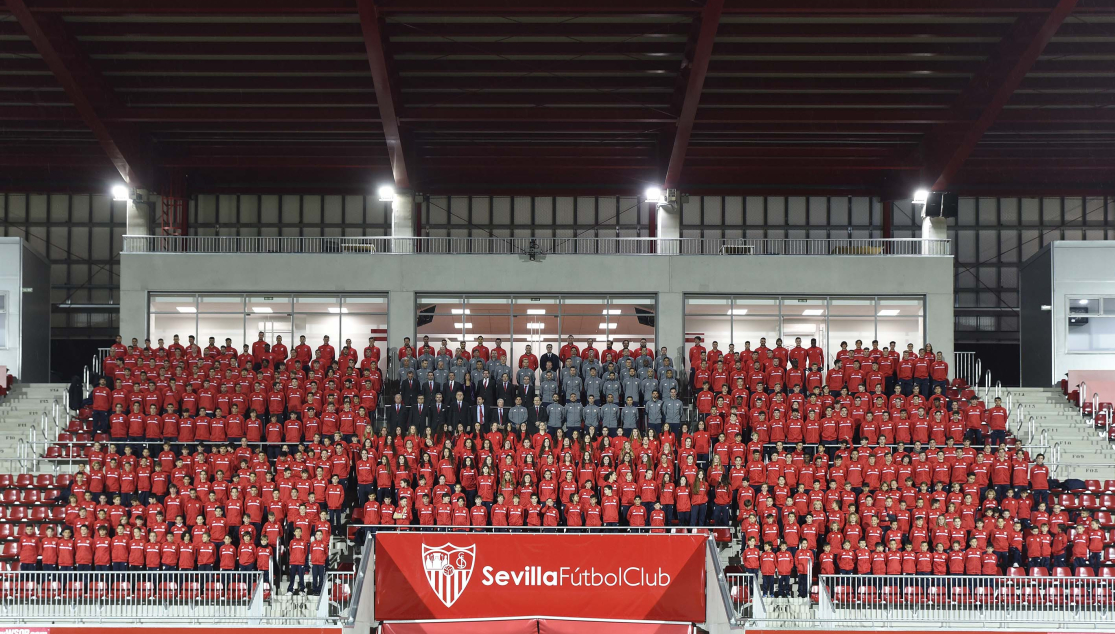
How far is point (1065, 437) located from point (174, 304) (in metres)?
24.4

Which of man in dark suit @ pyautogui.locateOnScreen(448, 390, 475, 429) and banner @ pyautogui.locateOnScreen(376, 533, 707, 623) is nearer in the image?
banner @ pyautogui.locateOnScreen(376, 533, 707, 623)

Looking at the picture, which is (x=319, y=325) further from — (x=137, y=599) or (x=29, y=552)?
(x=137, y=599)

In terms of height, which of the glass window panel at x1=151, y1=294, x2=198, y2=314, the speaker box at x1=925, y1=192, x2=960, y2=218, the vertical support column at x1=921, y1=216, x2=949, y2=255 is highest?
the speaker box at x1=925, y1=192, x2=960, y2=218

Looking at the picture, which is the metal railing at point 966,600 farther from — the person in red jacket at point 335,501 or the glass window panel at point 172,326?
the glass window panel at point 172,326

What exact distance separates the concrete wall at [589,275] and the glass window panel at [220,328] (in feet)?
3.02

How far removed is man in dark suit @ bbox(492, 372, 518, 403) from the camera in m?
27.5

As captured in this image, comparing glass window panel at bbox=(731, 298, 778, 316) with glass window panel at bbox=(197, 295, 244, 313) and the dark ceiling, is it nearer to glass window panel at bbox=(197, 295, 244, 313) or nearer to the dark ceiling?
the dark ceiling

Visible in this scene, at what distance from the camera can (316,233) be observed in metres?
46.7

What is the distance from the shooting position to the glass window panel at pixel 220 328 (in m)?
32.8

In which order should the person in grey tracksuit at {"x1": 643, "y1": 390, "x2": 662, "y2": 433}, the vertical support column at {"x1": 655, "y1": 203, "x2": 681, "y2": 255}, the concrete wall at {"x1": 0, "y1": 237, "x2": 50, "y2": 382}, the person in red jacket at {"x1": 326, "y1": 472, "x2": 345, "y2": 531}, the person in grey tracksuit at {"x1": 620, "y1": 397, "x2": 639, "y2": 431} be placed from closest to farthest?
the person in red jacket at {"x1": 326, "y1": 472, "x2": 345, "y2": 531} → the person in grey tracksuit at {"x1": 620, "y1": 397, "x2": 639, "y2": 431} → the person in grey tracksuit at {"x1": 643, "y1": 390, "x2": 662, "y2": 433} → the concrete wall at {"x1": 0, "y1": 237, "x2": 50, "y2": 382} → the vertical support column at {"x1": 655, "y1": 203, "x2": 681, "y2": 255}

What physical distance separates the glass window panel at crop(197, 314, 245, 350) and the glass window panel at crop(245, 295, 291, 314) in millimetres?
467

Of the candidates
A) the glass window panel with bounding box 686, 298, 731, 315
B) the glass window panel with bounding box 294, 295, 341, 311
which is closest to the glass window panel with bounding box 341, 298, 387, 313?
the glass window panel with bounding box 294, 295, 341, 311

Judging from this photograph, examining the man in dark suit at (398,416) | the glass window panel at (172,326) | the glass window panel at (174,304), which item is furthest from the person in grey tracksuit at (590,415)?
the glass window panel at (174,304)

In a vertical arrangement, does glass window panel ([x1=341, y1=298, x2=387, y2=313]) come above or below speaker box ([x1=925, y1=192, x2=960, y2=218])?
below
